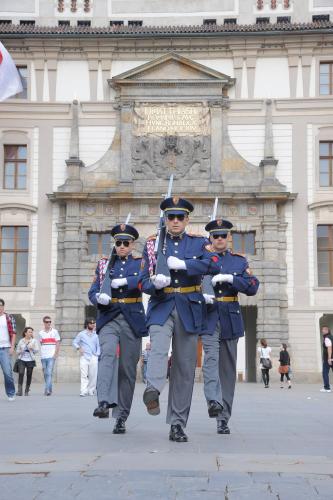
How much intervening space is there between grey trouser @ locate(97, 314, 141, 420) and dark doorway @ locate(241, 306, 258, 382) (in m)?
25.5

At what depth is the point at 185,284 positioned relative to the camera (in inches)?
368

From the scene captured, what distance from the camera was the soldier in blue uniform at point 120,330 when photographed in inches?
397

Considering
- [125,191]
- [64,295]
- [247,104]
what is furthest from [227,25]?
[64,295]

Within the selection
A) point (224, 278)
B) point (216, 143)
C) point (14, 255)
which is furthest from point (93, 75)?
point (224, 278)

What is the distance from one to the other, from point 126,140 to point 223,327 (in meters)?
26.1

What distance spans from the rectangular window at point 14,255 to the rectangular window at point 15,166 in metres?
1.81

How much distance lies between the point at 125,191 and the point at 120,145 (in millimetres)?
2003

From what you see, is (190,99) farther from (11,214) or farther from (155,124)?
(11,214)

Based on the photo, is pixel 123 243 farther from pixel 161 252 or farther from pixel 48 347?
pixel 48 347

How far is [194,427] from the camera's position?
11.0 m

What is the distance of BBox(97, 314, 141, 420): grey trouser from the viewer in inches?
396

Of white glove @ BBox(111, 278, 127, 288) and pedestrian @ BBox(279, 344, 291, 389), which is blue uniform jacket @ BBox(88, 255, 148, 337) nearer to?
white glove @ BBox(111, 278, 127, 288)

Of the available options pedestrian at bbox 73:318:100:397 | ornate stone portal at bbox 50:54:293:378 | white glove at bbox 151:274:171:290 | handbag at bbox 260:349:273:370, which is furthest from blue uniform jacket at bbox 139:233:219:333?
ornate stone portal at bbox 50:54:293:378

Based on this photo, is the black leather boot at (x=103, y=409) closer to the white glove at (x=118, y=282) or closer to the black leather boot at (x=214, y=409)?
the black leather boot at (x=214, y=409)
